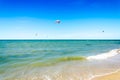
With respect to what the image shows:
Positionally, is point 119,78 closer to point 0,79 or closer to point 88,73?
point 88,73

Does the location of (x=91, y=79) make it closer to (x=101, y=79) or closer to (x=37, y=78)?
(x=101, y=79)

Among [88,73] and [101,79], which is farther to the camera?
[88,73]

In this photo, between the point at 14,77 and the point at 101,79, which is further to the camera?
the point at 14,77

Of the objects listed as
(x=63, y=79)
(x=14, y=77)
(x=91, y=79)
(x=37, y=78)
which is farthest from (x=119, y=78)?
(x=14, y=77)

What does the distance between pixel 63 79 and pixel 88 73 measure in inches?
98.7

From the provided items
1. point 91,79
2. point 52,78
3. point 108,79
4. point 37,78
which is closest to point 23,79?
point 37,78

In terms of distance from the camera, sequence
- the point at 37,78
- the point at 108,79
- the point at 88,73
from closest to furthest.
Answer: the point at 108,79
the point at 37,78
the point at 88,73

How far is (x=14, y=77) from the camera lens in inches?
464

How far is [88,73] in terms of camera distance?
12.8 m

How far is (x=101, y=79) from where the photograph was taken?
1088cm

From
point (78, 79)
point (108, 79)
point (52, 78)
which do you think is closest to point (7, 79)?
point (52, 78)

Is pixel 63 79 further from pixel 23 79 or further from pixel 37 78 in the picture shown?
pixel 23 79

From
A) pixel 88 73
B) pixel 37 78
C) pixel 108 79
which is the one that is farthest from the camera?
pixel 88 73

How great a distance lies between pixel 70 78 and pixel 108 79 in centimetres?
239
